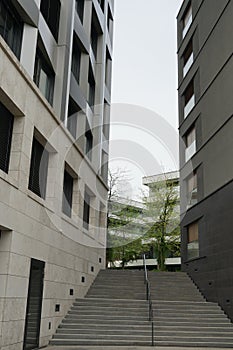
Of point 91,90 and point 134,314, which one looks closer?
point 134,314

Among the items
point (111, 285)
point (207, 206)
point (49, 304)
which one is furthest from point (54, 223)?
point (207, 206)

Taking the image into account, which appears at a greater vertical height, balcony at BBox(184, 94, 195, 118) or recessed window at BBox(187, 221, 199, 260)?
balcony at BBox(184, 94, 195, 118)

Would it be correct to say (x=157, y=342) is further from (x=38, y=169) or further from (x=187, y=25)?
(x=187, y=25)

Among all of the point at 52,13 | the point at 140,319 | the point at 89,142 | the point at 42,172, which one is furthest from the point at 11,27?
the point at 140,319

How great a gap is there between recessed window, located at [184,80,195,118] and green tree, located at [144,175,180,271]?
8294mm

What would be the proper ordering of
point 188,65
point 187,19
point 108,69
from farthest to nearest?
point 108,69 < point 187,19 < point 188,65

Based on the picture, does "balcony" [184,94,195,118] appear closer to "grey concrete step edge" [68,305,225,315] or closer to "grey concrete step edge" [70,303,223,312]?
"grey concrete step edge" [70,303,223,312]

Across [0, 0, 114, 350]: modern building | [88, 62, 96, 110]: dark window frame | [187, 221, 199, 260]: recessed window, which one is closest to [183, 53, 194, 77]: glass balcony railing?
[88, 62, 96, 110]: dark window frame

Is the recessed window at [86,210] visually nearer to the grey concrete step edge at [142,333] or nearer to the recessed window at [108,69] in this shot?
the grey concrete step edge at [142,333]

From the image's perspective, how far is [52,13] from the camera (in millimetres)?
11914

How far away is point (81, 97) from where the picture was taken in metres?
14.3

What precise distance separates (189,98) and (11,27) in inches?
434

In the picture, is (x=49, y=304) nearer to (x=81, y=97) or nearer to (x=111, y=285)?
(x=111, y=285)

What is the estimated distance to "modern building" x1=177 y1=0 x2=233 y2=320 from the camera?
1289 cm
